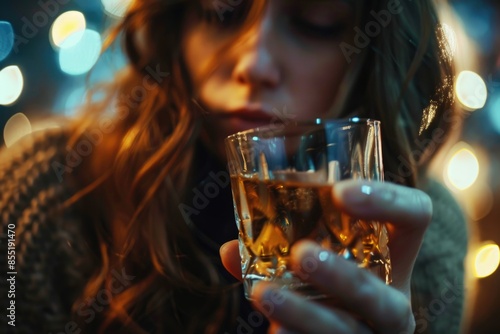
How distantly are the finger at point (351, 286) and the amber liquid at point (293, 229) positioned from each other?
0.8 inches

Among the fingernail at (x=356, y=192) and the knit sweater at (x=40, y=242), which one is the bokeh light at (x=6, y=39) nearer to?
the knit sweater at (x=40, y=242)

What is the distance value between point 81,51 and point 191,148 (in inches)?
20.7

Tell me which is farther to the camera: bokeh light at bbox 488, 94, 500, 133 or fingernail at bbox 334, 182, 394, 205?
bokeh light at bbox 488, 94, 500, 133

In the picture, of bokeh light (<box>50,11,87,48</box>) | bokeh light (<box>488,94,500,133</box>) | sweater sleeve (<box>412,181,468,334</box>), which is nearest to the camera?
sweater sleeve (<box>412,181,468,334</box>)

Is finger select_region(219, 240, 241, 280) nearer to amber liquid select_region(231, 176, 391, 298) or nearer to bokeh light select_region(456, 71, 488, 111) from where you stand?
amber liquid select_region(231, 176, 391, 298)

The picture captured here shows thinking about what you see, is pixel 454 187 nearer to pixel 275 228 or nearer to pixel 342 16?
pixel 342 16

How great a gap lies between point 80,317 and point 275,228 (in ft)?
2.03

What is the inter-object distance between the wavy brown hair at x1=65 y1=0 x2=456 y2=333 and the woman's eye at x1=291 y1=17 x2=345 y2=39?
53mm

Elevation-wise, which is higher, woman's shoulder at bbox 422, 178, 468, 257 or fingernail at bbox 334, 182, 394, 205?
fingernail at bbox 334, 182, 394, 205

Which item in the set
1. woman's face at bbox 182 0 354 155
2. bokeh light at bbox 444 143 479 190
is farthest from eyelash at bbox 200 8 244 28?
bokeh light at bbox 444 143 479 190

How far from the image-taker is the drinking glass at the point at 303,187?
1.57 feet

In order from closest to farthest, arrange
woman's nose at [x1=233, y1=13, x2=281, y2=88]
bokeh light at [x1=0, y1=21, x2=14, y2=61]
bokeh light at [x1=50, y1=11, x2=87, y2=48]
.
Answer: woman's nose at [x1=233, y1=13, x2=281, y2=88]
bokeh light at [x1=0, y1=21, x2=14, y2=61]
bokeh light at [x1=50, y1=11, x2=87, y2=48]

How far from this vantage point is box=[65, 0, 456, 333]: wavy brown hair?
0.97 metres

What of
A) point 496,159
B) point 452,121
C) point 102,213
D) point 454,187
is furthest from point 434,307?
point 496,159
